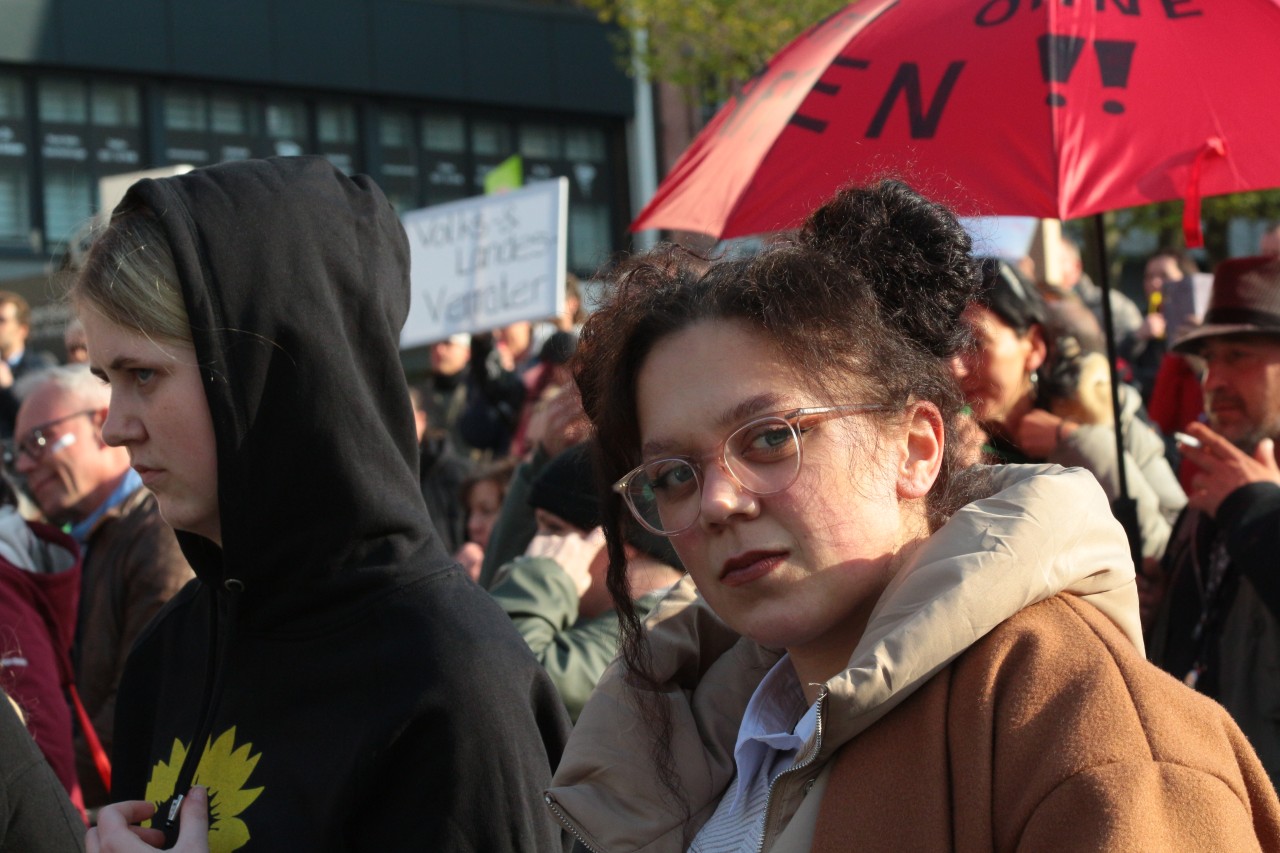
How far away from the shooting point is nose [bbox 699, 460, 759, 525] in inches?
72.2

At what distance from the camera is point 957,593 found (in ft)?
5.34

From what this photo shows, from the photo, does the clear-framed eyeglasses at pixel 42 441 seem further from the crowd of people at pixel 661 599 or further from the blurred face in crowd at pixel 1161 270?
the blurred face in crowd at pixel 1161 270

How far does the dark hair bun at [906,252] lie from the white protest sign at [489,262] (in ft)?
20.3

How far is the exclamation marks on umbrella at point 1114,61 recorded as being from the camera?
3197 millimetres

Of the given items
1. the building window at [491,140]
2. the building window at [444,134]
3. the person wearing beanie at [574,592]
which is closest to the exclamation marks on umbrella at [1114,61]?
the person wearing beanie at [574,592]

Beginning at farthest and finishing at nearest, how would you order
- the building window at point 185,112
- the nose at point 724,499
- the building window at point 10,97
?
the building window at point 185,112 < the building window at point 10,97 < the nose at point 724,499

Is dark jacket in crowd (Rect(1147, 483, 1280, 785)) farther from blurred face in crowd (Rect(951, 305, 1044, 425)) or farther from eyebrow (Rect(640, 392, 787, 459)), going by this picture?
eyebrow (Rect(640, 392, 787, 459))

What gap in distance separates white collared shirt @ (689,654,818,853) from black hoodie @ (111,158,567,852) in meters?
0.31

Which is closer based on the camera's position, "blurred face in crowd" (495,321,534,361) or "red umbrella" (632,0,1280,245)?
"red umbrella" (632,0,1280,245)

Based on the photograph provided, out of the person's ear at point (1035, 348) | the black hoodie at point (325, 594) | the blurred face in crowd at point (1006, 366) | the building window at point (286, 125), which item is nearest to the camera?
the black hoodie at point (325, 594)

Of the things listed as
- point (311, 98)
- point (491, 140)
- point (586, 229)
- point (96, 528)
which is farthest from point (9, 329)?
point (586, 229)

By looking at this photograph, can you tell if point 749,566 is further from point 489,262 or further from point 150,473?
point 489,262

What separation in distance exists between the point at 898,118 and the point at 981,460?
136 cm

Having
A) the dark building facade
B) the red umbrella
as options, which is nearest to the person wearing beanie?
the red umbrella
